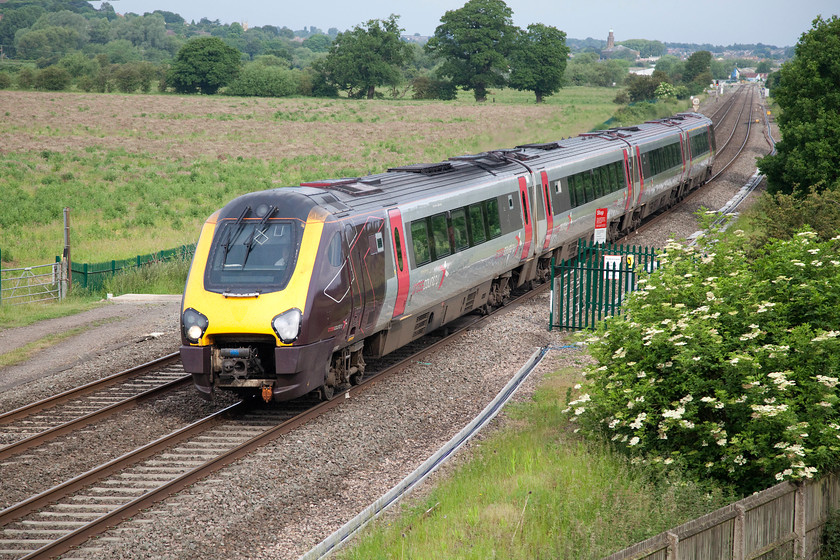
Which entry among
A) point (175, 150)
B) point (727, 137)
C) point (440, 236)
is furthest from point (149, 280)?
point (727, 137)

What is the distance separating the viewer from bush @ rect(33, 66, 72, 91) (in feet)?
300

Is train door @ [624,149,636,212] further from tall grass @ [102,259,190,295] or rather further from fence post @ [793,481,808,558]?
fence post @ [793,481,808,558]

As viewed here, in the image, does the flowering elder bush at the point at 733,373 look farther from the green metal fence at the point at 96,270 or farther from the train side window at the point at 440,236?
the green metal fence at the point at 96,270

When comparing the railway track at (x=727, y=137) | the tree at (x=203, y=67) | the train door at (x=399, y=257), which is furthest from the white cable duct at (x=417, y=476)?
the tree at (x=203, y=67)

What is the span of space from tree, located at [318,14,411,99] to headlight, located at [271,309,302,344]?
96.9 m

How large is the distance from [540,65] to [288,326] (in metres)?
98.4

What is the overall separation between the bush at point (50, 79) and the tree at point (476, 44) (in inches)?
1692

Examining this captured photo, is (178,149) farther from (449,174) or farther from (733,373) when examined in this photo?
(733,373)

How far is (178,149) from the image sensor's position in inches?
2297

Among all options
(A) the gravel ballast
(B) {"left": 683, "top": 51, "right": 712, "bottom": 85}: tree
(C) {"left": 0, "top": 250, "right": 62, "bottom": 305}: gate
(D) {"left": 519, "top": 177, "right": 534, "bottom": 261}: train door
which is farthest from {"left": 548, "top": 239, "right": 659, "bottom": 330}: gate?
(B) {"left": 683, "top": 51, "right": 712, "bottom": 85}: tree

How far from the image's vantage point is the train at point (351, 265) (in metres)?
11.7

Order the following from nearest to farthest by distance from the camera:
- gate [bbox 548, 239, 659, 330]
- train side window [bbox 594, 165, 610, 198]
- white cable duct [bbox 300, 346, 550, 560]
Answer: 1. white cable duct [bbox 300, 346, 550, 560]
2. gate [bbox 548, 239, 659, 330]
3. train side window [bbox 594, 165, 610, 198]

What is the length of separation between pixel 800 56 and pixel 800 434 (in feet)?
70.5

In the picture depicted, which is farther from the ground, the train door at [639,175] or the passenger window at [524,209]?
the train door at [639,175]
